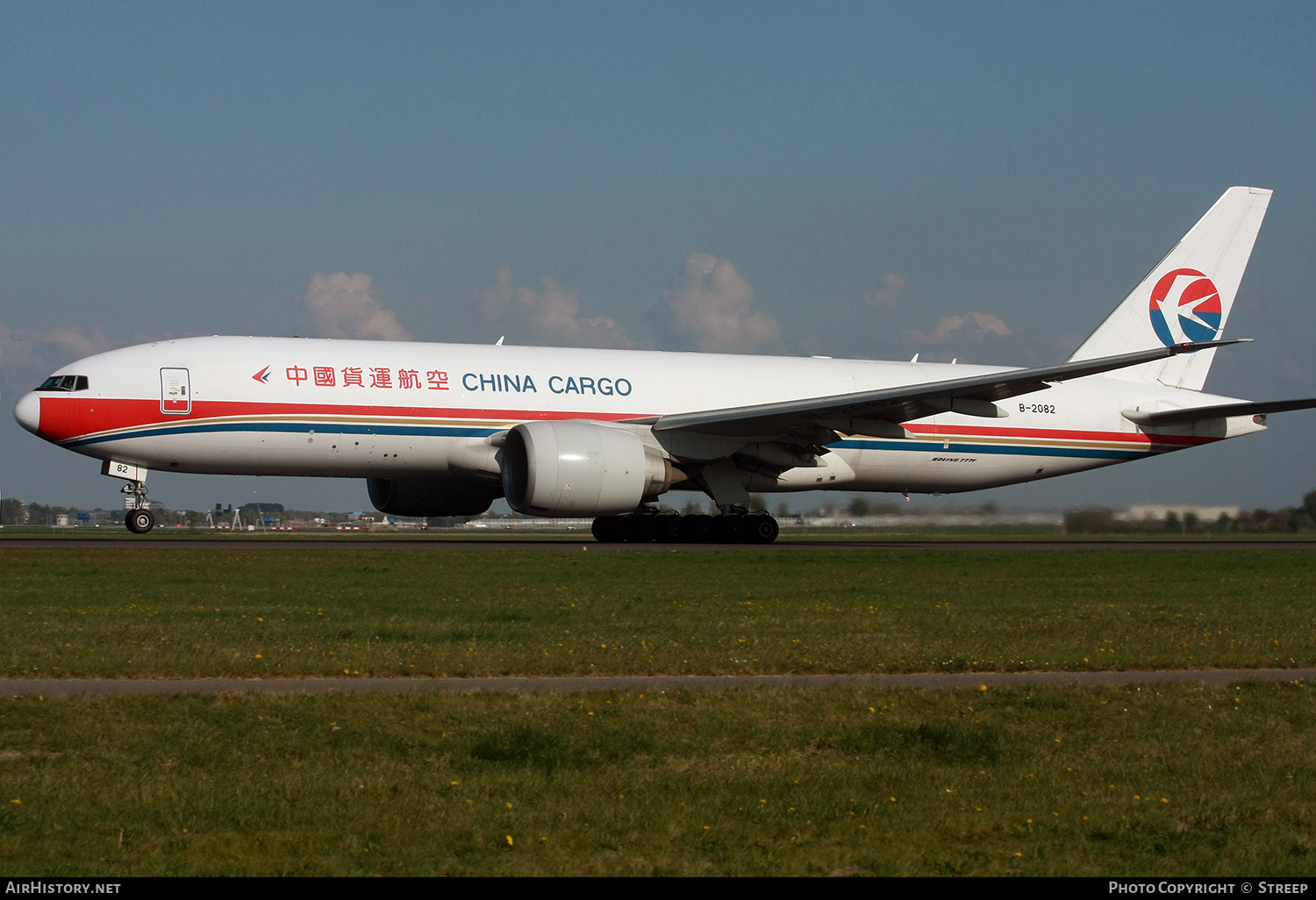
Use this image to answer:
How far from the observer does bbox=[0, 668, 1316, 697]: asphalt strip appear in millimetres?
9023

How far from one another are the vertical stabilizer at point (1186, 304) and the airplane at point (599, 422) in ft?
4.11

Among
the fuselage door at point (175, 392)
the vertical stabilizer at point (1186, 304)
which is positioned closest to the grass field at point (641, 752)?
the fuselage door at point (175, 392)

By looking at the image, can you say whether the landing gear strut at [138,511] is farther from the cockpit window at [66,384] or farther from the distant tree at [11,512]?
the distant tree at [11,512]

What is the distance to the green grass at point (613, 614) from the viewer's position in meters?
10.7

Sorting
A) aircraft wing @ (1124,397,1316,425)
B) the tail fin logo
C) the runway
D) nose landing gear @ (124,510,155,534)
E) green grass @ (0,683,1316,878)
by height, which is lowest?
green grass @ (0,683,1316,878)

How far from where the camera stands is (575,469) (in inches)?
970

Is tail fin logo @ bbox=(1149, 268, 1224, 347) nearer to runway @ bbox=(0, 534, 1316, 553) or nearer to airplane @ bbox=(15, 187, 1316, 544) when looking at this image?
airplane @ bbox=(15, 187, 1316, 544)

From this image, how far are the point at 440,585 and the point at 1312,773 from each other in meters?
11.6

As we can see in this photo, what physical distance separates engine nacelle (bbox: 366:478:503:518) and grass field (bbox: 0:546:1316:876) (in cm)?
1503

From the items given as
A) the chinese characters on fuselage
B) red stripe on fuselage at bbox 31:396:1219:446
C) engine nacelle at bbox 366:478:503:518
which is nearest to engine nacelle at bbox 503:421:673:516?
red stripe on fuselage at bbox 31:396:1219:446

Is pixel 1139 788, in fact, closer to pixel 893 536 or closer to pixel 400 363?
pixel 400 363

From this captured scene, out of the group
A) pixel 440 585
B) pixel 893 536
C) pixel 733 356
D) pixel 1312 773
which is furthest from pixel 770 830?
pixel 893 536

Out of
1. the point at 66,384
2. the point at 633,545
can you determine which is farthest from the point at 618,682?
the point at 66,384

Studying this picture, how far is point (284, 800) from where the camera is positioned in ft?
22.0
